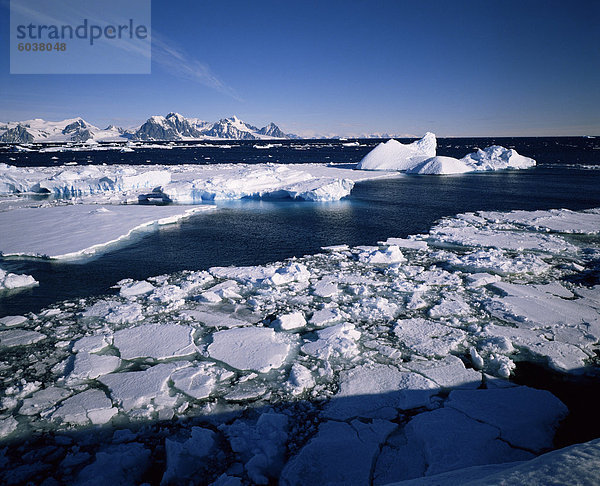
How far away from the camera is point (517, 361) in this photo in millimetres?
4660

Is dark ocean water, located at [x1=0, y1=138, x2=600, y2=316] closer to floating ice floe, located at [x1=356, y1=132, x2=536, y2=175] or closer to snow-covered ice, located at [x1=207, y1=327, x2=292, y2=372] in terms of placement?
snow-covered ice, located at [x1=207, y1=327, x2=292, y2=372]

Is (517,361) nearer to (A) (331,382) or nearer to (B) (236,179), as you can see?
(A) (331,382)

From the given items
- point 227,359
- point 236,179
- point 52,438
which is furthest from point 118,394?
point 236,179

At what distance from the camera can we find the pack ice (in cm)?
314

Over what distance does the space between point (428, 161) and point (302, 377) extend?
31.2m

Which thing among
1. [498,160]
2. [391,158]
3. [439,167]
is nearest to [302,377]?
[439,167]

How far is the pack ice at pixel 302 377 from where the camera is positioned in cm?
314

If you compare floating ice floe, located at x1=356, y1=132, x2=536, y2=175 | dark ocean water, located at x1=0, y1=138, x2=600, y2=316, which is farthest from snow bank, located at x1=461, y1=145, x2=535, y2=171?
dark ocean water, located at x1=0, y1=138, x2=600, y2=316

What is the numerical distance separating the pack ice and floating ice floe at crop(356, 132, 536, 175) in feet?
83.3

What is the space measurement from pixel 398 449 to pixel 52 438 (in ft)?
11.8

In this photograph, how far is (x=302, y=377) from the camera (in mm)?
4305

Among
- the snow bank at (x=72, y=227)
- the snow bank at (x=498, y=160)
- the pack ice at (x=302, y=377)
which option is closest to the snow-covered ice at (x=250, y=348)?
the pack ice at (x=302, y=377)

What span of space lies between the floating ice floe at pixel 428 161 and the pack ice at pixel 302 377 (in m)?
25.4

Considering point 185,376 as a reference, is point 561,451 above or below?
above
